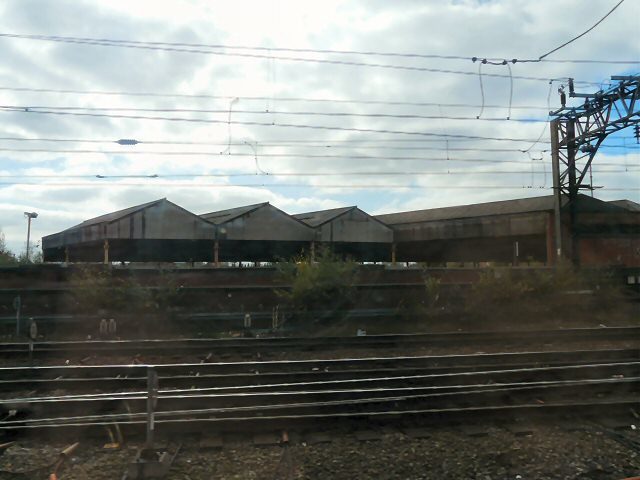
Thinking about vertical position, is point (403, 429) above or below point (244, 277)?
below

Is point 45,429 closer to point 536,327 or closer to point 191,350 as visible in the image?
point 191,350

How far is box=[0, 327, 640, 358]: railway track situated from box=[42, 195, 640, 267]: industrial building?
955 cm

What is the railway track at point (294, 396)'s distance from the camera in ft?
24.2

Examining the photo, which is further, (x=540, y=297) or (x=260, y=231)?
(x=260, y=231)

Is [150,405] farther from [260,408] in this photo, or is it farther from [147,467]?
[260,408]

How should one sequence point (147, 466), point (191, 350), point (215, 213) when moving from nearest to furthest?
1. point (147, 466)
2. point (191, 350)
3. point (215, 213)

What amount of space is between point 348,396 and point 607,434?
11.8 feet

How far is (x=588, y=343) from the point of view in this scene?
15.2 metres

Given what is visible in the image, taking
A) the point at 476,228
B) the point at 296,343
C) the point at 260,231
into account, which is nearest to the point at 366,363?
the point at 296,343

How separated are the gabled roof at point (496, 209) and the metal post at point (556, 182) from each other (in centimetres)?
92

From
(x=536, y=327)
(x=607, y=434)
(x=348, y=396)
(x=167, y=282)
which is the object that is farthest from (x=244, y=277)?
(x=607, y=434)

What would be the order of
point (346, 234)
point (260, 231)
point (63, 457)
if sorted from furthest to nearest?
1. point (346, 234)
2. point (260, 231)
3. point (63, 457)

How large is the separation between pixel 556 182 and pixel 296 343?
61.1 ft

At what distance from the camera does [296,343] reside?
14.6 m
